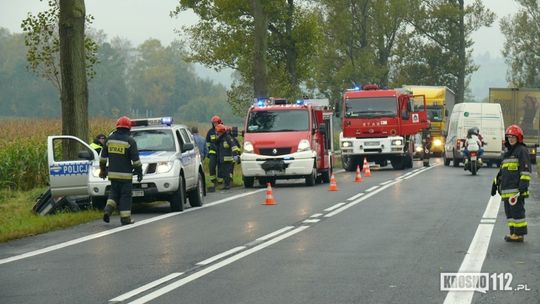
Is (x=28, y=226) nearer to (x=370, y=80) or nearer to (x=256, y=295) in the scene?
(x=256, y=295)

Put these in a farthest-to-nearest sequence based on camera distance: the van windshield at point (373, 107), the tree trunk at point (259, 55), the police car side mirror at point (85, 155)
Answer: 1. the tree trunk at point (259, 55)
2. the van windshield at point (373, 107)
3. the police car side mirror at point (85, 155)

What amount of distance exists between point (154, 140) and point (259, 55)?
21.5 m

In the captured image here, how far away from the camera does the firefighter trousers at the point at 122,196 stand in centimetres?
1784

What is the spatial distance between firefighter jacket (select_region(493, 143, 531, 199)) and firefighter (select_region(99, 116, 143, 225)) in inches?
247

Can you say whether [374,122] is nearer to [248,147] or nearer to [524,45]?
[248,147]

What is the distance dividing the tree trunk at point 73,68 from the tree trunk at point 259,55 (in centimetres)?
1759

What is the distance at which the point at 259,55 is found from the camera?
42.4m

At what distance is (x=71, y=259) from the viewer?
13.2 metres

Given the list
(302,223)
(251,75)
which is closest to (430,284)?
(302,223)

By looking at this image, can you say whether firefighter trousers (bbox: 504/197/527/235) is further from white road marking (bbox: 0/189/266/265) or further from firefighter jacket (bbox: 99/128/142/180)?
firefighter jacket (bbox: 99/128/142/180)

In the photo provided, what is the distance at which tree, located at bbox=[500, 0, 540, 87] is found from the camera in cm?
9044

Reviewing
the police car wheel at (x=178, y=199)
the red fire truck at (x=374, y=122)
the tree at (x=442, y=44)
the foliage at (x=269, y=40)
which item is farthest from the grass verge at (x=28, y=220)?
the tree at (x=442, y=44)

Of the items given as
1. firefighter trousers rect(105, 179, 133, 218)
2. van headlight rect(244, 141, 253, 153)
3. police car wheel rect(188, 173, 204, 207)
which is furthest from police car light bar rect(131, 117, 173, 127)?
van headlight rect(244, 141, 253, 153)

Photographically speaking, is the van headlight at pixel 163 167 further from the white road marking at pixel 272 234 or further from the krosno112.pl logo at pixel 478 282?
the krosno112.pl logo at pixel 478 282
